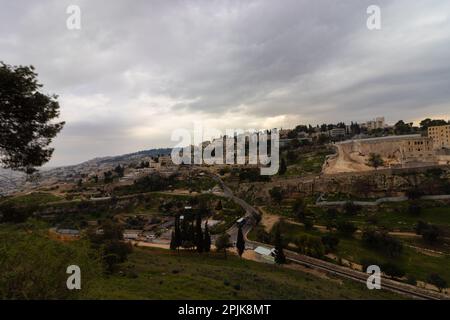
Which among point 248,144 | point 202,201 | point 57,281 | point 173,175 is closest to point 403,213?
point 202,201

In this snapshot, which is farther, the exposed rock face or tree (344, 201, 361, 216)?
the exposed rock face

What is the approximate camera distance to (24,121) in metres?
13.0

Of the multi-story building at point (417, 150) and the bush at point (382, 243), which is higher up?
the multi-story building at point (417, 150)

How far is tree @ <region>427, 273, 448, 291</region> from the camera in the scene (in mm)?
26594

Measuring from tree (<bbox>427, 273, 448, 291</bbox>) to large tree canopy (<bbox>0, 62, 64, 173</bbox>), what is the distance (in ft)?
107

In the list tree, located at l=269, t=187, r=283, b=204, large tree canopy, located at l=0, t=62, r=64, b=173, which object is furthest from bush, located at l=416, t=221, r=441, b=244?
large tree canopy, located at l=0, t=62, r=64, b=173

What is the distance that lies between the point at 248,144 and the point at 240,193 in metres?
57.0

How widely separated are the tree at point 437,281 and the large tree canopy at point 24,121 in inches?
1283

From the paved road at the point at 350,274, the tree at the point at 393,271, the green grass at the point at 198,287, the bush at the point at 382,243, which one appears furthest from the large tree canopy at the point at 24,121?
the bush at the point at 382,243

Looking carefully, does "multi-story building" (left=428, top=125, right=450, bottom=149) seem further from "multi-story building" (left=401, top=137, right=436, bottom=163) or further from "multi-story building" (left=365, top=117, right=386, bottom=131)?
"multi-story building" (left=365, top=117, right=386, bottom=131)

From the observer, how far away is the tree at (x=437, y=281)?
2659 centimetres

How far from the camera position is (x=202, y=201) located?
6356cm

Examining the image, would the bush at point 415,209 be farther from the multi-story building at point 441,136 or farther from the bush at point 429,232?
the multi-story building at point 441,136
